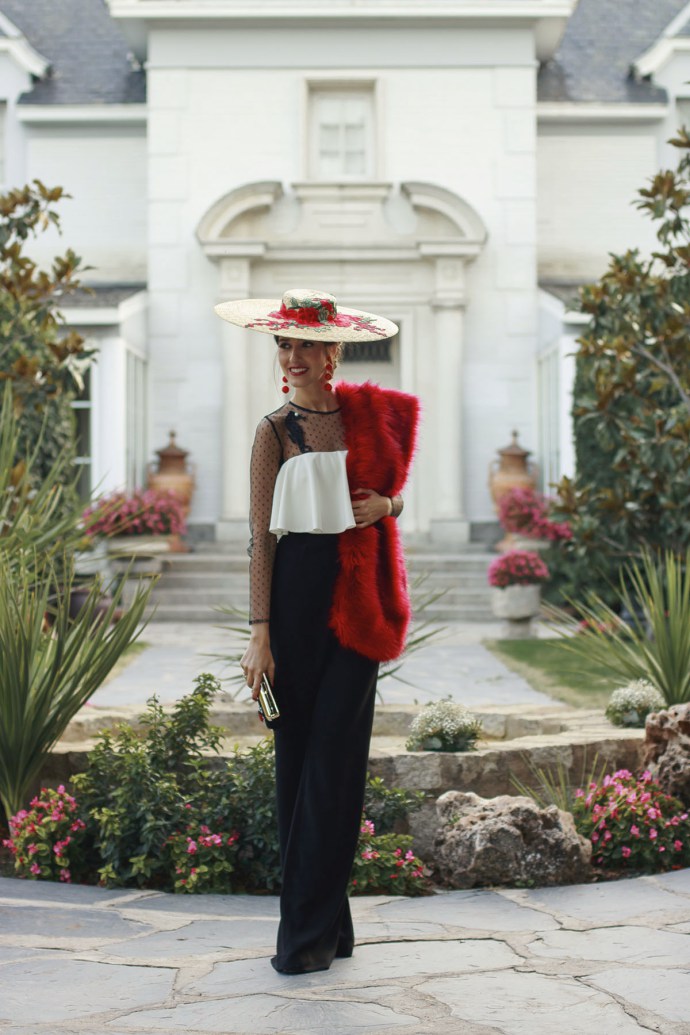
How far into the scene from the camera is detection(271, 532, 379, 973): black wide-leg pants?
3752 millimetres

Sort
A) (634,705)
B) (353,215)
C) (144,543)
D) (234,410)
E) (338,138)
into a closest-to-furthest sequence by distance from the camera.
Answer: (634,705) → (144,543) → (234,410) → (353,215) → (338,138)

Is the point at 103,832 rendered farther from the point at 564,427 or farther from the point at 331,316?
the point at 564,427

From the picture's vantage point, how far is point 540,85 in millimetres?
17875

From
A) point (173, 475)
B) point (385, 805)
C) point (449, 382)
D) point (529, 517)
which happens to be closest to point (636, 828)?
point (385, 805)

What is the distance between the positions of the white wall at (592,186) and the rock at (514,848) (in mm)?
13624

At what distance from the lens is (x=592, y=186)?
17.7 metres

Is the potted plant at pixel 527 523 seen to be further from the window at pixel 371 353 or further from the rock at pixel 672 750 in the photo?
the rock at pixel 672 750

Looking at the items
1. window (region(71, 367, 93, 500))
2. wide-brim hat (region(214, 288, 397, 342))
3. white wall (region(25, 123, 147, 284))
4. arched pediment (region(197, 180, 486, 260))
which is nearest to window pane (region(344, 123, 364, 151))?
arched pediment (region(197, 180, 486, 260))

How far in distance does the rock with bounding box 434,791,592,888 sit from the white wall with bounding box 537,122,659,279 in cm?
1362

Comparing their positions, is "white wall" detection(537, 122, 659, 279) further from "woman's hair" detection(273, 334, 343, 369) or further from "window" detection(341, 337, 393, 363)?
"woman's hair" detection(273, 334, 343, 369)

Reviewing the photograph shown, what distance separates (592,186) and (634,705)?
1289cm

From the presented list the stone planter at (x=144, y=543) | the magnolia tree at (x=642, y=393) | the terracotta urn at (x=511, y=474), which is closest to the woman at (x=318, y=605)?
the magnolia tree at (x=642, y=393)

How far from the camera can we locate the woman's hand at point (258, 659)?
12.4 feet

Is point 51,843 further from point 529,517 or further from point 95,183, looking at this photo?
point 95,183
